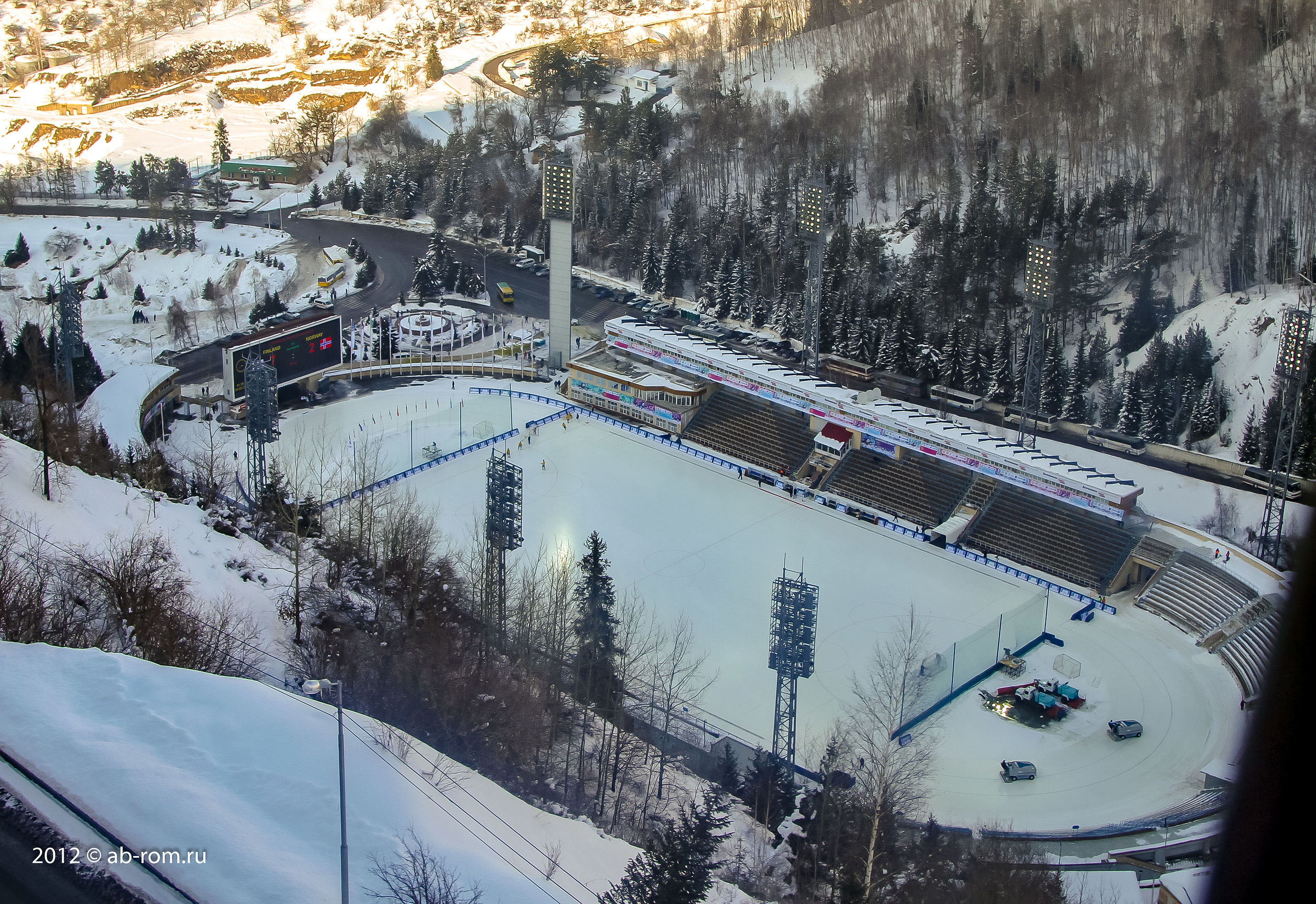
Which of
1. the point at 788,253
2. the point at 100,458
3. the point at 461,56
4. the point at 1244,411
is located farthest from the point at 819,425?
the point at 461,56

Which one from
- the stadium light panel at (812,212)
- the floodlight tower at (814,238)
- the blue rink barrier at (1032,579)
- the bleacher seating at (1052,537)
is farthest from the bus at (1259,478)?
the stadium light panel at (812,212)

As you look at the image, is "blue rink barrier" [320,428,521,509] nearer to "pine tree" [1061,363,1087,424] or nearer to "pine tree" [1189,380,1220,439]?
"pine tree" [1061,363,1087,424]

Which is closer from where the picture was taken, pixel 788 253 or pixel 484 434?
pixel 484 434

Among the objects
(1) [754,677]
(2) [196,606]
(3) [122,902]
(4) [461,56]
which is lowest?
(1) [754,677]

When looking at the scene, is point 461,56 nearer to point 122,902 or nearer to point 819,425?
point 819,425

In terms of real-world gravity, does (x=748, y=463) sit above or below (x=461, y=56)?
below

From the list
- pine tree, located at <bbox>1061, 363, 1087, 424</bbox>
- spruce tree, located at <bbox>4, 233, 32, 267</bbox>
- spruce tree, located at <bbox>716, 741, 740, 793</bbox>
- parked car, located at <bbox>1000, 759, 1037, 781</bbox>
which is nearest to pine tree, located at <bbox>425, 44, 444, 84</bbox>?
spruce tree, located at <bbox>4, 233, 32, 267</bbox>

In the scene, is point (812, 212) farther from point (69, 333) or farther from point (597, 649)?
point (69, 333)

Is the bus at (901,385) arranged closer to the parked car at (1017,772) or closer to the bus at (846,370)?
the bus at (846,370)
